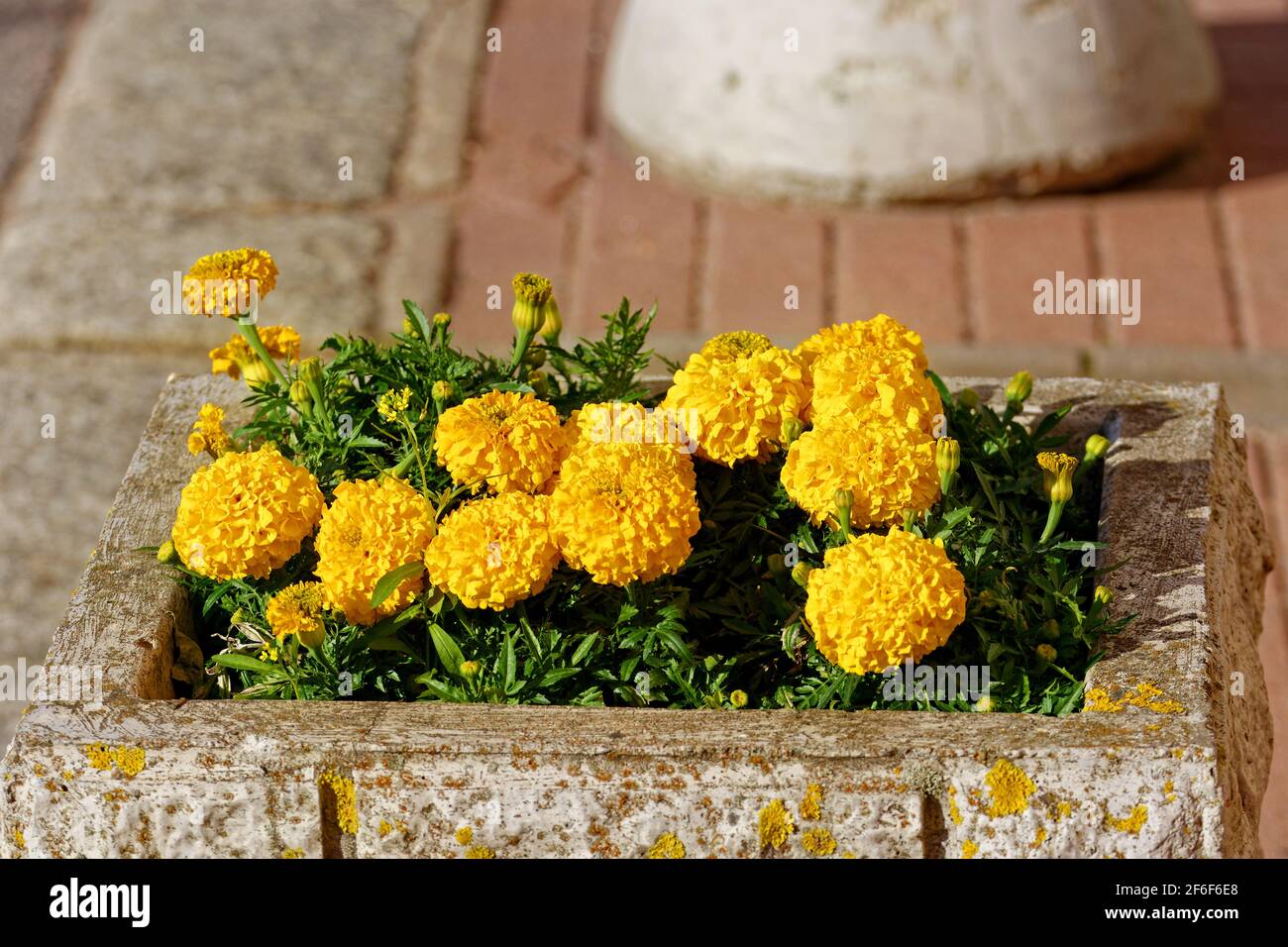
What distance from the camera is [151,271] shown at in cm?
393

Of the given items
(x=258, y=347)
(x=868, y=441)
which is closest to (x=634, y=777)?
(x=868, y=441)

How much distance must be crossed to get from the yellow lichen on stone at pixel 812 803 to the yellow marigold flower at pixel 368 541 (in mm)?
451

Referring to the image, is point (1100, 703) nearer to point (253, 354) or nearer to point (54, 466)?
point (253, 354)

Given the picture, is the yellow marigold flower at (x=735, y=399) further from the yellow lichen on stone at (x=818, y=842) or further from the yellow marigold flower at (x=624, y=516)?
the yellow lichen on stone at (x=818, y=842)

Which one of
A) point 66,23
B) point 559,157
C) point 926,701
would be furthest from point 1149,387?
point 66,23

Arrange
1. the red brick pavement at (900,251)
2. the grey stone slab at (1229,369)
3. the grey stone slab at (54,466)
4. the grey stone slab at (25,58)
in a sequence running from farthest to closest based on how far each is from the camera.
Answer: the grey stone slab at (25,58)
the red brick pavement at (900,251)
the grey stone slab at (1229,369)
the grey stone slab at (54,466)

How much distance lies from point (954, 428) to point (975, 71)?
6.99ft

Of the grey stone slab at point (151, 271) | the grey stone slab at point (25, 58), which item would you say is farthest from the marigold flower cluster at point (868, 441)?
the grey stone slab at point (25, 58)

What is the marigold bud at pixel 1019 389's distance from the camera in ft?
6.09

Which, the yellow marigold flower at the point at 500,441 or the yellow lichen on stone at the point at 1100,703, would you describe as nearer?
the yellow lichen on stone at the point at 1100,703

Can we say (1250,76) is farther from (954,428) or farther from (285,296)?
(954,428)

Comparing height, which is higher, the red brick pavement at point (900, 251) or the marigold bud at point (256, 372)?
the red brick pavement at point (900, 251)

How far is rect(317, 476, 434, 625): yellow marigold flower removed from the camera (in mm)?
1609

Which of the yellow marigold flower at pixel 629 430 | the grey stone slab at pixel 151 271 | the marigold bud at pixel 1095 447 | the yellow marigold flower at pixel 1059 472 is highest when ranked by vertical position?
the grey stone slab at pixel 151 271
